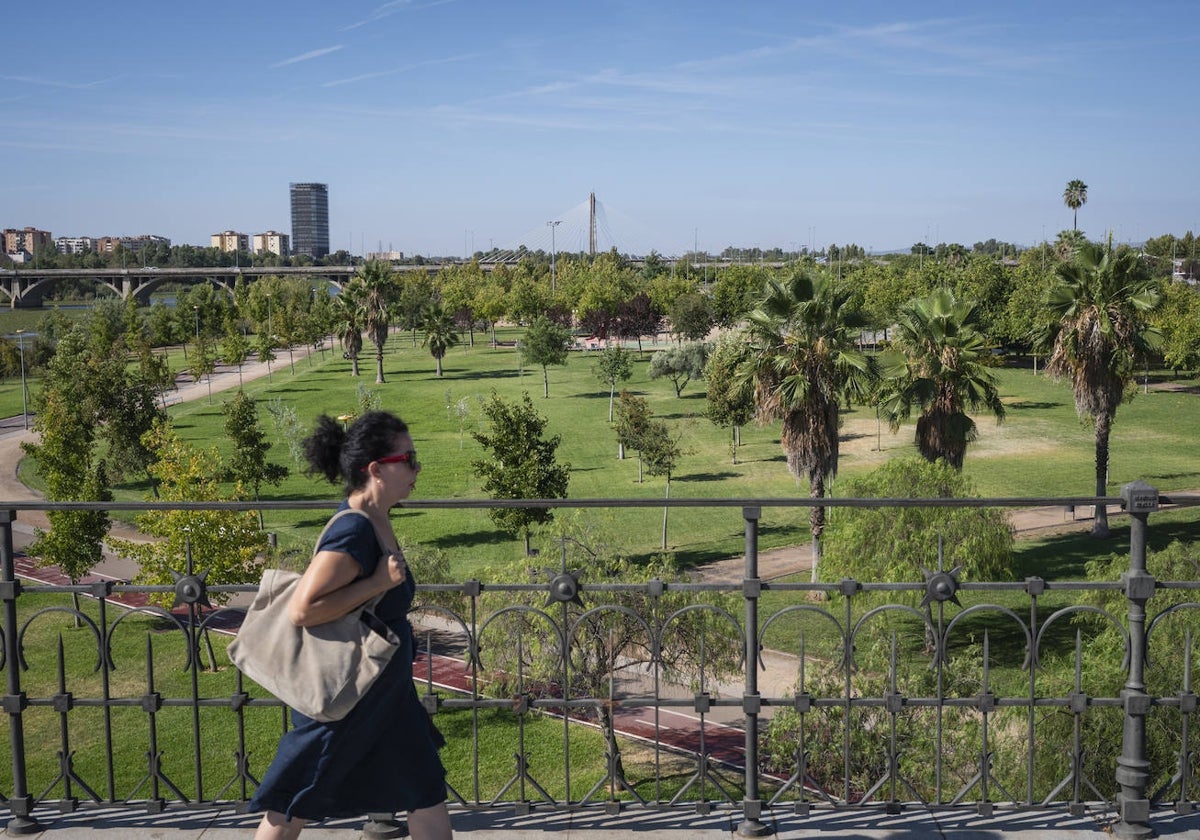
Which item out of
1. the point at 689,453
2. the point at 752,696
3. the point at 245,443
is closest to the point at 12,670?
the point at 752,696

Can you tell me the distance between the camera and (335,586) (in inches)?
138

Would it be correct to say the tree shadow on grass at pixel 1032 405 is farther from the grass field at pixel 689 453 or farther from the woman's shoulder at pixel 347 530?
the woman's shoulder at pixel 347 530

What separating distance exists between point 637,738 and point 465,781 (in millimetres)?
3053

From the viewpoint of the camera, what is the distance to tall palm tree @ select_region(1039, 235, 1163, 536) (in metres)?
31.6

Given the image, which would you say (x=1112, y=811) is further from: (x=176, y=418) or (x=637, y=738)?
(x=176, y=418)

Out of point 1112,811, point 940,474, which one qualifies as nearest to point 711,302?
point 940,474

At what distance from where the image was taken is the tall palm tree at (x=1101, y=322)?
31641 mm

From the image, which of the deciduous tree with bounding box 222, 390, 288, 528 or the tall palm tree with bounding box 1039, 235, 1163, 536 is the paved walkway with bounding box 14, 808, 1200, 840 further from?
the deciduous tree with bounding box 222, 390, 288, 528

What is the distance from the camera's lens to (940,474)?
25.6m

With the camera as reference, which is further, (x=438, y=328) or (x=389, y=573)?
(x=438, y=328)

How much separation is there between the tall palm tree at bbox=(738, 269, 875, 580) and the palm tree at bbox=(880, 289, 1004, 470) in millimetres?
1918

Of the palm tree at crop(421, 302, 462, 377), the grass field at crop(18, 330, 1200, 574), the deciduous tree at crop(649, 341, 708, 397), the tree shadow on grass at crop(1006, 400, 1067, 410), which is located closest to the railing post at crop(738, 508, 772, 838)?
the grass field at crop(18, 330, 1200, 574)

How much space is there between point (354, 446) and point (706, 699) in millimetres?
2065

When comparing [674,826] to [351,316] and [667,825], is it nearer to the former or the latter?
[667,825]
